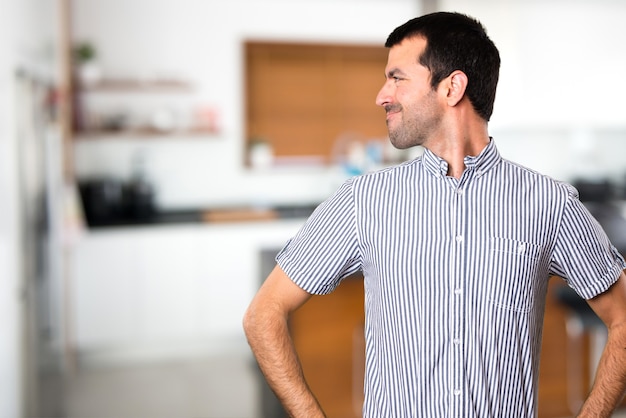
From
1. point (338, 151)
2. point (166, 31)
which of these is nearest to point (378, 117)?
point (338, 151)

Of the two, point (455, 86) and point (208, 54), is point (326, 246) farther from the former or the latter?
point (208, 54)

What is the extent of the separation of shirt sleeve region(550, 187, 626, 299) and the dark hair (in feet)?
1.01

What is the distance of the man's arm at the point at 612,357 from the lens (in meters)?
1.53

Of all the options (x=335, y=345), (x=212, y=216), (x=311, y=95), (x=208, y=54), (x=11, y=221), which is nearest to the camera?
(x=11, y=221)

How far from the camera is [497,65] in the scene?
1506 millimetres

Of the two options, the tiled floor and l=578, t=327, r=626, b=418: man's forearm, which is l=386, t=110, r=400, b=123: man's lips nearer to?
l=578, t=327, r=626, b=418: man's forearm

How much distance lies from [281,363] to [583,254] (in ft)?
2.14

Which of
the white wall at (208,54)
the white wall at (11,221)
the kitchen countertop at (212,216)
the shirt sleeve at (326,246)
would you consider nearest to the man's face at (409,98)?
the shirt sleeve at (326,246)

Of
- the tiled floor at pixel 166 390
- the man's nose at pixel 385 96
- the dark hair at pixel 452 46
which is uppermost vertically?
the dark hair at pixel 452 46

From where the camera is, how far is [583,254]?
1.48 m

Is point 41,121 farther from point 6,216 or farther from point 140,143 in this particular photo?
point 140,143

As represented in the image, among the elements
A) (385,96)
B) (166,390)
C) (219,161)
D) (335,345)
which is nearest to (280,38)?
(219,161)

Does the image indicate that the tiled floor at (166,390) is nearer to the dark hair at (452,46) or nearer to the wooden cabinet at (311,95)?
the wooden cabinet at (311,95)

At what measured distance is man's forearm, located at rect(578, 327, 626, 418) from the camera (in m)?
1.53
